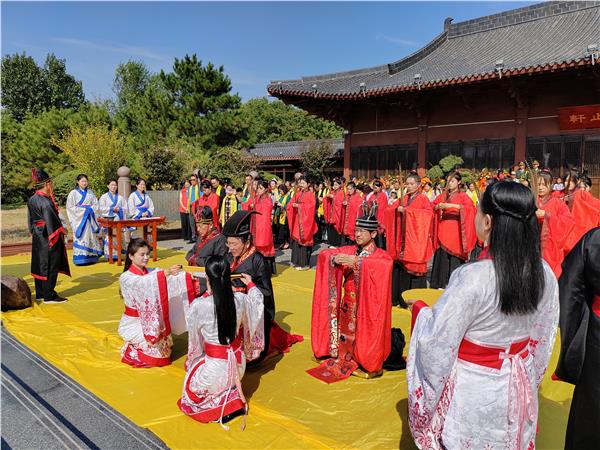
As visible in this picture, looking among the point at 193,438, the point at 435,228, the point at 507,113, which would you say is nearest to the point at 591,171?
the point at 507,113

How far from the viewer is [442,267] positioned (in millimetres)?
6586

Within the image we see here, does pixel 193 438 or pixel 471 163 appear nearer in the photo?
pixel 193 438

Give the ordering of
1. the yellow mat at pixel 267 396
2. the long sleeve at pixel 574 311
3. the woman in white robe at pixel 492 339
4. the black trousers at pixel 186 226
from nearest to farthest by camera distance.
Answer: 1. the woman in white robe at pixel 492 339
2. the long sleeve at pixel 574 311
3. the yellow mat at pixel 267 396
4. the black trousers at pixel 186 226

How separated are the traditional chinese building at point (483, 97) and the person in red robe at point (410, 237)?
2.76 metres

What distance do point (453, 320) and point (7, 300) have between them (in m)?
6.03

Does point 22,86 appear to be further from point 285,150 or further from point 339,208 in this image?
point 339,208

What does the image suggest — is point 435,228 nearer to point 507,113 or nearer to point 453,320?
point 453,320

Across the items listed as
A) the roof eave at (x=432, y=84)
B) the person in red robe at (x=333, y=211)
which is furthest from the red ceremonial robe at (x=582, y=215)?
the roof eave at (x=432, y=84)

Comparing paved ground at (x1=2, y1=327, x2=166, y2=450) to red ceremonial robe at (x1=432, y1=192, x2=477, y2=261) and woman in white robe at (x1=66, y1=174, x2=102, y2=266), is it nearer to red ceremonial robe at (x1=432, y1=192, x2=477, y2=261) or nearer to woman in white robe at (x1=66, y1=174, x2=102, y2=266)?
red ceremonial robe at (x1=432, y1=192, x2=477, y2=261)

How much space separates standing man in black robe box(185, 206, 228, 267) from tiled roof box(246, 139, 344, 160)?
546 inches

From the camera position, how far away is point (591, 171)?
10.8 meters

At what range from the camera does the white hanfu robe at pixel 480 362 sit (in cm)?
181

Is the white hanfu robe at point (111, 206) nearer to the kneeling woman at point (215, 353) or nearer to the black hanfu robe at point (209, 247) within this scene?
the black hanfu robe at point (209, 247)

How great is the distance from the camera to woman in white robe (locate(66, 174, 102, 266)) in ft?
29.0
